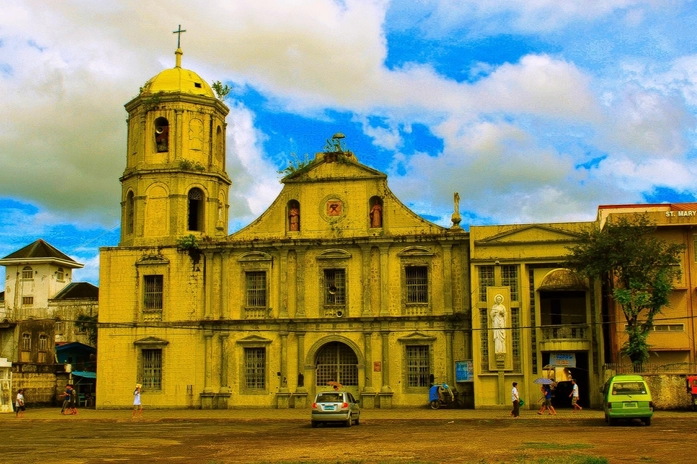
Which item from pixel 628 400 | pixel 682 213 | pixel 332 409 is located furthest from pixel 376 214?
pixel 628 400

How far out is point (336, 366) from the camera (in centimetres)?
4066

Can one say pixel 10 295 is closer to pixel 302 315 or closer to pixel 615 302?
pixel 302 315

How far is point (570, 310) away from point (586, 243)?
3994 millimetres

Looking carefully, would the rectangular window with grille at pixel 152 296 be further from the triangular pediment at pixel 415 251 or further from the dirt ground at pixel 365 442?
the triangular pediment at pixel 415 251

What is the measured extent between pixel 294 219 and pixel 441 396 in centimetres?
1074

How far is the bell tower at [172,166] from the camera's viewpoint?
42.8 m

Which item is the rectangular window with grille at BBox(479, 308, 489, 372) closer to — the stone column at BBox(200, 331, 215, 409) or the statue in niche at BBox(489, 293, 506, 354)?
the statue in niche at BBox(489, 293, 506, 354)

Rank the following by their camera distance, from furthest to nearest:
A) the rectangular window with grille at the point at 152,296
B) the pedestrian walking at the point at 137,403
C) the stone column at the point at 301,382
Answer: the rectangular window with grille at the point at 152,296, the stone column at the point at 301,382, the pedestrian walking at the point at 137,403

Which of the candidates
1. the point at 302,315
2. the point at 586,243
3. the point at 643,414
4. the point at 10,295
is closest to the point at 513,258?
the point at 586,243

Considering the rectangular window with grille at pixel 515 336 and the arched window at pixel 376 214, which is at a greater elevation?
the arched window at pixel 376 214

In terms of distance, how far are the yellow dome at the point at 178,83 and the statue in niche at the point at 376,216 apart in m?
10.6

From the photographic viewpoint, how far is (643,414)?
84.8 ft

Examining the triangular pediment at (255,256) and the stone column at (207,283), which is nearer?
the triangular pediment at (255,256)

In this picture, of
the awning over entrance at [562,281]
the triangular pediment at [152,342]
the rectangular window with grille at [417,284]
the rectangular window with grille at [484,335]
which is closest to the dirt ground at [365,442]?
the rectangular window with grille at [484,335]
